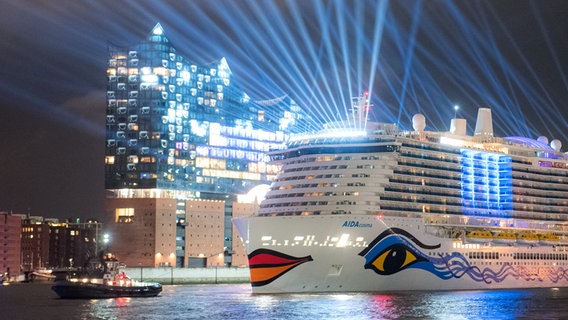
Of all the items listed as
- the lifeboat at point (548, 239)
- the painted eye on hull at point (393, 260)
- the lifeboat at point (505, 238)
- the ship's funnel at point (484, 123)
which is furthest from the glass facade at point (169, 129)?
the painted eye on hull at point (393, 260)

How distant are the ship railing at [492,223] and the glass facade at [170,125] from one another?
2097 inches

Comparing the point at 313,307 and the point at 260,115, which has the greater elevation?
the point at 260,115

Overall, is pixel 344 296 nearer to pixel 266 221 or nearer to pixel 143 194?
pixel 266 221

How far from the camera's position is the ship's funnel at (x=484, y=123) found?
102312mm

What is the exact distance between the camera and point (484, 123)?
10250 centimetres

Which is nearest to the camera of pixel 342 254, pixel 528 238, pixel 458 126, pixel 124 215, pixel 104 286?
pixel 342 254

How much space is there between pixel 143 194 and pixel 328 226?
5908cm

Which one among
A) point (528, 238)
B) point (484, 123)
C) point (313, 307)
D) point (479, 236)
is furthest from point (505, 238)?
point (313, 307)

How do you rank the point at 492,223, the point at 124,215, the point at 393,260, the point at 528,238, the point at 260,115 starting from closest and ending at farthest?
the point at 393,260
the point at 492,223
the point at 528,238
the point at 124,215
the point at 260,115

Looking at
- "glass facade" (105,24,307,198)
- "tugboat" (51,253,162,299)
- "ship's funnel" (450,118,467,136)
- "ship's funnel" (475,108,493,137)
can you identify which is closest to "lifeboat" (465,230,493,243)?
"ship's funnel" (450,118,467,136)

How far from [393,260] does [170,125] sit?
62.1 metres

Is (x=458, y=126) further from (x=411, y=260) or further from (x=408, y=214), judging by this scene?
(x=411, y=260)

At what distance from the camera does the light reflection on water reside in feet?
201

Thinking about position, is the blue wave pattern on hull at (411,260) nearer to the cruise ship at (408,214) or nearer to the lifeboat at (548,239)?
the cruise ship at (408,214)
